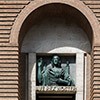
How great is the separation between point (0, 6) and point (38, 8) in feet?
3.11

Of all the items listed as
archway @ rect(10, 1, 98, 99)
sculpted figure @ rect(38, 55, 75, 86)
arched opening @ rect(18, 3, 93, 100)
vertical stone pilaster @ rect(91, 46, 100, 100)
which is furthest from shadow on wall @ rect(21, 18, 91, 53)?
vertical stone pilaster @ rect(91, 46, 100, 100)

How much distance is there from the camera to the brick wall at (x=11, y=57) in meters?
17.4

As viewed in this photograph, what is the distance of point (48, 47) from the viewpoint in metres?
18.4

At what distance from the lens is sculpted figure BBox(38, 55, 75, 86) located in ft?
59.9

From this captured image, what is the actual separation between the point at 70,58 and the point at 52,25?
3.19 ft

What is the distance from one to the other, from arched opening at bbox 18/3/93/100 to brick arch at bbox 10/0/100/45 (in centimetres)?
43

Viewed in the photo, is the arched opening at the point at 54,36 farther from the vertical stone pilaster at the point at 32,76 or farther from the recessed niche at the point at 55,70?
the recessed niche at the point at 55,70

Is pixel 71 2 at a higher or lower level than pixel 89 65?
higher

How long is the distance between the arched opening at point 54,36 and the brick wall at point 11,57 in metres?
0.57

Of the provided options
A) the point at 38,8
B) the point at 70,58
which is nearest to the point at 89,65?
the point at 70,58

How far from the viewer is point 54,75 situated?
60.0 ft

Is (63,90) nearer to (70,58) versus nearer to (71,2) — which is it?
(70,58)

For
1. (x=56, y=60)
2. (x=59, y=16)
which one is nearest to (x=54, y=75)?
(x=56, y=60)

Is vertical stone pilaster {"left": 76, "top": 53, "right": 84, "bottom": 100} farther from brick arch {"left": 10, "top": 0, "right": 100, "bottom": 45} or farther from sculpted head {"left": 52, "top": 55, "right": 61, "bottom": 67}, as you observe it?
brick arch {"left": 10, "top": 0, "right": 100, "bottom": 45}
